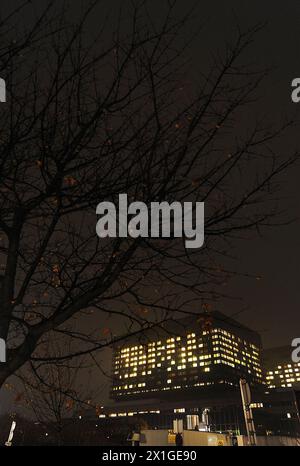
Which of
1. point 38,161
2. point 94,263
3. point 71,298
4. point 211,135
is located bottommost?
point 71,298

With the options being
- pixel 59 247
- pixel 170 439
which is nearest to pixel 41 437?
pixel 170 439

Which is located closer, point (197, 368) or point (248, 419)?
point (248, 419)

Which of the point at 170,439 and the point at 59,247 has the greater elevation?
the point at 59,247

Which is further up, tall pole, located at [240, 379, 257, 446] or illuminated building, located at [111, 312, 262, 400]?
illuminated building, located at [111, 312, 262, 400]

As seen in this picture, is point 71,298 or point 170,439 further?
point 170,439

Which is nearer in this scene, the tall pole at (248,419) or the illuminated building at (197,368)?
the tall pole at (248,419)

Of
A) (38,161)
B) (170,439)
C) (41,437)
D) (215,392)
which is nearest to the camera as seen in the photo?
(38,161)

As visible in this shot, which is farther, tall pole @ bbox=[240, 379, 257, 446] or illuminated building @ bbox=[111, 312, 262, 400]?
illuminated building @ bbox=[111, 312, 262, 400]

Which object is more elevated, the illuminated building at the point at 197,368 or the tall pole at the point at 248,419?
the illuminated building at the point at 197,368

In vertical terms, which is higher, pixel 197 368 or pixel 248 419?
pixel 197 368

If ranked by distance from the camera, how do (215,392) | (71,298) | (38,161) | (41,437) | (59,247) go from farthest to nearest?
1. (215,392)
2. (41,437)
3. (59,247)
4. (38,161)
5. (71,298)

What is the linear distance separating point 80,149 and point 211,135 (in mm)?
1791

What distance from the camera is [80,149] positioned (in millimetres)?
4871

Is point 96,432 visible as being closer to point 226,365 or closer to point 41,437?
point 41,437
